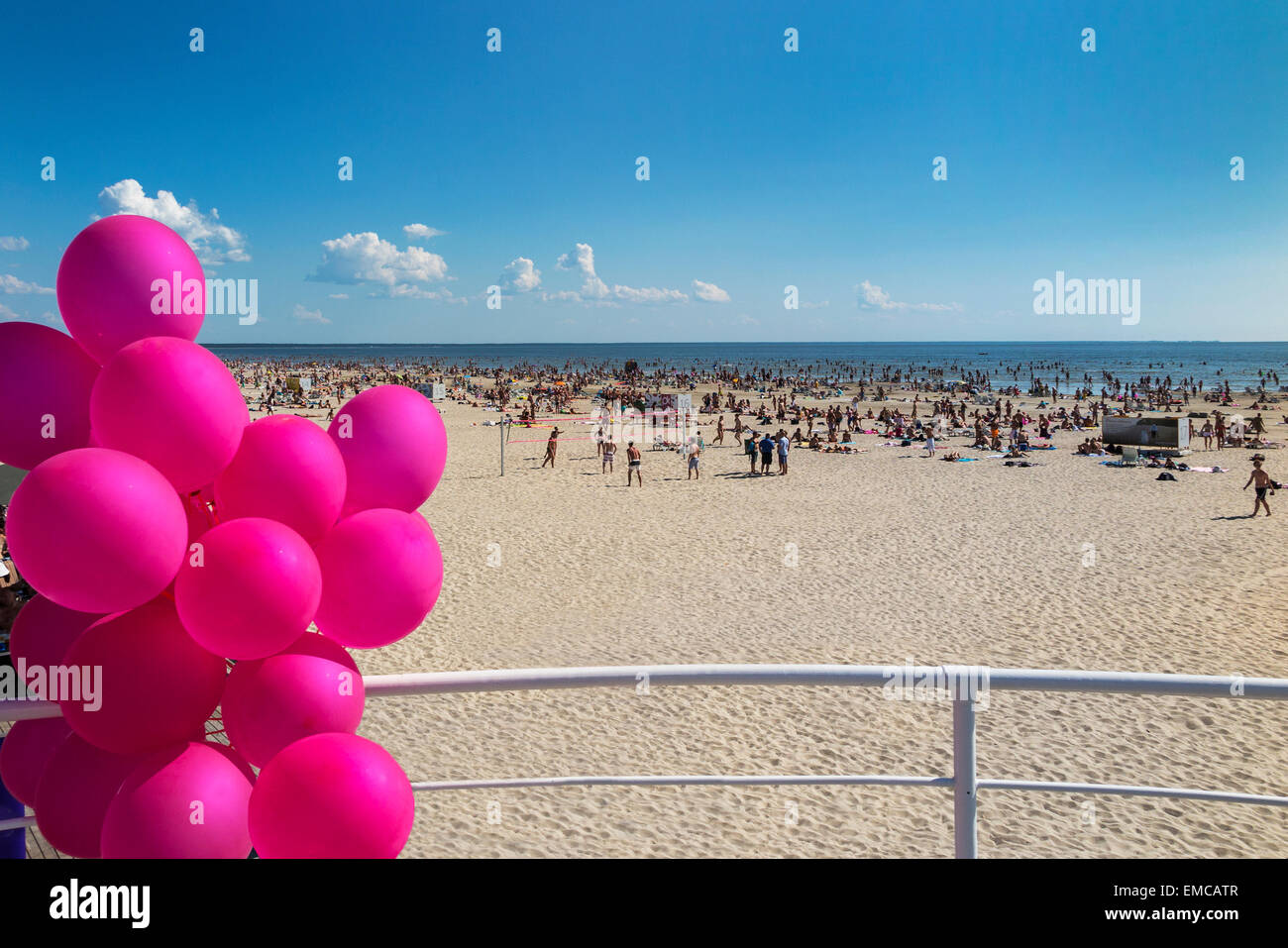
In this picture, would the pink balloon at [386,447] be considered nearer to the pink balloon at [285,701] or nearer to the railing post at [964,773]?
the pink balloon at [285,701]

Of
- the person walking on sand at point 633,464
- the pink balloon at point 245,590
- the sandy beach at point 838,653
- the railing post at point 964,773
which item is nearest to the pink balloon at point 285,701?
the pink balloon at point 245,590

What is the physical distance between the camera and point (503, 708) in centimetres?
870

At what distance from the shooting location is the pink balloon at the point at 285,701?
2.45 meters

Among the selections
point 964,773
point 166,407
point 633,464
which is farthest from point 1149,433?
point 166,407

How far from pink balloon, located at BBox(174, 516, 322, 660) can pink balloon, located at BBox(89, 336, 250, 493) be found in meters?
0.25

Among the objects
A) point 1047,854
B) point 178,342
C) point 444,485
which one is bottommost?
point 1047,854

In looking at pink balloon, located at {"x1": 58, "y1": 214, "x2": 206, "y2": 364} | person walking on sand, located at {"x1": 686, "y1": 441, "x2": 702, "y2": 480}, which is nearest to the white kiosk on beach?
person walking on sand, located at {"x1": 686, "y1": 441, "x2": 702, "y2": 480}

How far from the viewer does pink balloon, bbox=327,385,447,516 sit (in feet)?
9.75

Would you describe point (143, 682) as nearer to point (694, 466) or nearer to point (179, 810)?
point (179, 810)

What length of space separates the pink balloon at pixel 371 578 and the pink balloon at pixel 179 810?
0.56m
